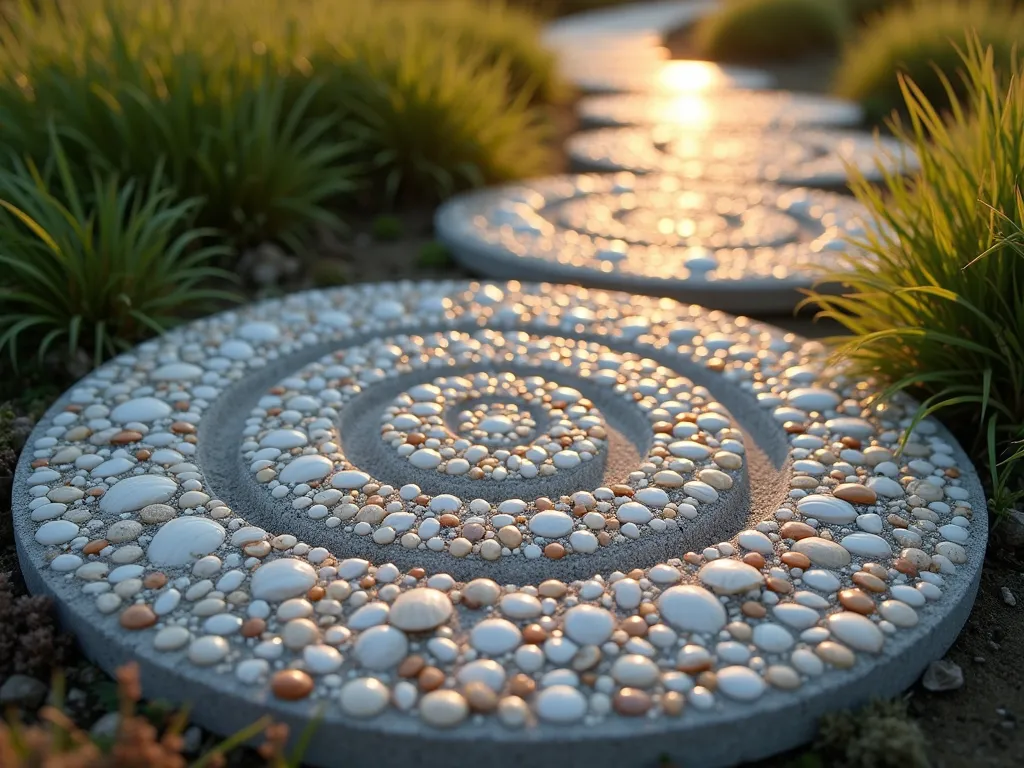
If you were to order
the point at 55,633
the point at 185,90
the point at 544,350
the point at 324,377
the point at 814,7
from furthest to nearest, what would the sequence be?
the point at 814,7
the point at 185,90
the point at 544,350
the point at 324,377
the point at 55,633

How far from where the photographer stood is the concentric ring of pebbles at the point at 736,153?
6363mm

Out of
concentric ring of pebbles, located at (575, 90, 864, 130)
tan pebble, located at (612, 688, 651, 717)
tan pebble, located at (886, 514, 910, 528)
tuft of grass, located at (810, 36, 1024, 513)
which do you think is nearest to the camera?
tan pebble, located at (612, 688, 651, 717)

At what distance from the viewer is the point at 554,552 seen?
2.38 m

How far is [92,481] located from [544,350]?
66.7 inches

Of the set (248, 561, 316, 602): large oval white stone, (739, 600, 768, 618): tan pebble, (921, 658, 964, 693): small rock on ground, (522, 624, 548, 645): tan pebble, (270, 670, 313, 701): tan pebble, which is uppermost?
(739, 600, 768, 618): tan pebble

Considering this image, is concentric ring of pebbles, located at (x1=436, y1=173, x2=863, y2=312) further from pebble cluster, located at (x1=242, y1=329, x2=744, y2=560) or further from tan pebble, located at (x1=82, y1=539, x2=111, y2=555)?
tan pebble, located at (x1=82, y1=539, x2=111, y2=555)

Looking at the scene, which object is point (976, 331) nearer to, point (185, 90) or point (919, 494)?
point (919, 494)

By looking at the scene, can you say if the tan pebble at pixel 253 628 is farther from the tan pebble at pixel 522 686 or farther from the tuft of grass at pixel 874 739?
the tuft of grass at pixel 874 739

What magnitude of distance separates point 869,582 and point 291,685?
4.59 ft

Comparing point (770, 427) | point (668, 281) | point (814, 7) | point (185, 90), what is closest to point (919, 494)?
point (770, 427)

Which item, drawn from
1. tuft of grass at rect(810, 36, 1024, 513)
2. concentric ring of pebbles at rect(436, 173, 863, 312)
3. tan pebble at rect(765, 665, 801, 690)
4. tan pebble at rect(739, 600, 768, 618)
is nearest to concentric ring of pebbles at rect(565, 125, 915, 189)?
concentric ring of pebbles at rect(436, 173, 863, 312)

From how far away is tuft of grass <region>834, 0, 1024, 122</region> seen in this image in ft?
26.8

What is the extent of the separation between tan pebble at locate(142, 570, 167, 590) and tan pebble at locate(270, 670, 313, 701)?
0.48 m

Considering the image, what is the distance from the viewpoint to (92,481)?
271cm
